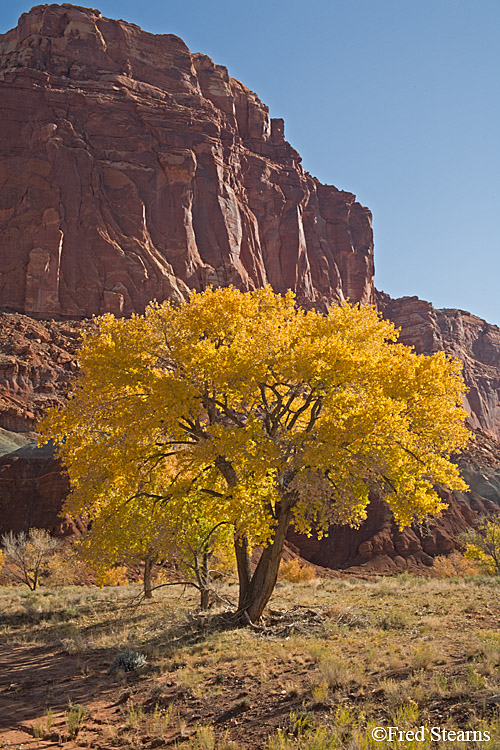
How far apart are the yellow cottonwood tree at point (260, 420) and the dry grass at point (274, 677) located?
252 centimetres

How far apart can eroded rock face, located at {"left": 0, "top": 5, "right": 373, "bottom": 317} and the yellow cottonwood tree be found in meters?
79.7

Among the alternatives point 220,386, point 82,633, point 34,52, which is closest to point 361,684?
point 220,386

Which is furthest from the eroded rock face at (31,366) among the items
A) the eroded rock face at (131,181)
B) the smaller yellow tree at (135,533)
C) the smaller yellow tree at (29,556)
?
the smaller yellow tree at (135,533)

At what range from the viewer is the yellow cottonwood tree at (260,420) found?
38.8ft

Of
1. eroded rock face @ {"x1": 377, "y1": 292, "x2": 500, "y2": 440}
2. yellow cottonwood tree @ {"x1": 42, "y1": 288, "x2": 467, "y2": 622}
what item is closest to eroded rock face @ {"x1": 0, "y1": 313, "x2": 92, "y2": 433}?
yellow cottonwood tree @ {"x1": 42, "y1": 288, "x2": 467, "y2": 622}

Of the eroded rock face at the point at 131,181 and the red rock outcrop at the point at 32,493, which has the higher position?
the eroded rock face at the point at 131,181

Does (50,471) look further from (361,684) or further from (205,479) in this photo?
(361,684)

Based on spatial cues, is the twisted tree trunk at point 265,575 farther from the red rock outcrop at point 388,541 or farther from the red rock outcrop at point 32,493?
the red rock outcrop at point 388,541

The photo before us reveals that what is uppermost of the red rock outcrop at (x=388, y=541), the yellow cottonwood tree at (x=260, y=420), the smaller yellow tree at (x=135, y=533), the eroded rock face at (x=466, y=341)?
the eroded rock face at (x=466, y=341)

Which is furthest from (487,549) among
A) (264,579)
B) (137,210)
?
(137,210)

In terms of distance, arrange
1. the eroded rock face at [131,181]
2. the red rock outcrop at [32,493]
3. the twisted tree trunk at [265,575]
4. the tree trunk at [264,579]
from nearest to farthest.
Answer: the twisted tree trunk at [265,575], the tree trunk at [264,579], the red rock outcrop at [32,493], the eroded rock face at [131,181]

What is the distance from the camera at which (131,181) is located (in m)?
103

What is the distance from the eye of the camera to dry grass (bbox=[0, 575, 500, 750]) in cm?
670

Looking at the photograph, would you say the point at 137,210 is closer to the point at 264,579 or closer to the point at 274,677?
the point at 264,579
